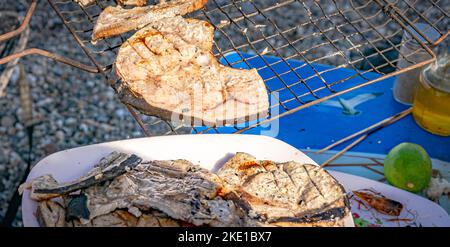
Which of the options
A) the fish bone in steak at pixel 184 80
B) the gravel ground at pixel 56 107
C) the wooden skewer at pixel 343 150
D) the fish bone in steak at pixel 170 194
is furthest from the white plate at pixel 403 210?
the gravel ground at pixel 56 107

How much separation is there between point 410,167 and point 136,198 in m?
1.48

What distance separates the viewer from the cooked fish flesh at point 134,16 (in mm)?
2701

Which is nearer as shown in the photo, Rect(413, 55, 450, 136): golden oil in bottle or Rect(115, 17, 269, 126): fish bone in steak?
Rect(115, 17, 269, 126): fish bone in steak

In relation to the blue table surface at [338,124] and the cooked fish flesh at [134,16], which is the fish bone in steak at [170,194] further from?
the blue table surface at [338,124]

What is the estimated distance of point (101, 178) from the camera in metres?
2.04

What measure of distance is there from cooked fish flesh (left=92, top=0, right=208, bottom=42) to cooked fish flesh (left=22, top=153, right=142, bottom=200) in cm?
78

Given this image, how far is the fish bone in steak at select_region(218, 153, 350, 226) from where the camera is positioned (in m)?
2.05

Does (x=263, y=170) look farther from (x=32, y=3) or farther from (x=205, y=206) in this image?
(x=32, y=3)

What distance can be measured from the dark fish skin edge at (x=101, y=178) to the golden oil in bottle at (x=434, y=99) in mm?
1741

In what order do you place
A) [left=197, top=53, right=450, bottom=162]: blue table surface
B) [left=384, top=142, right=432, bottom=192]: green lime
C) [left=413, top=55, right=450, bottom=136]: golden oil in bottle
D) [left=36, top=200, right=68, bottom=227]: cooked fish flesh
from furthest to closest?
1. [left=197, top=53, right=450, bottom=162]: blue table surface
2. [left=413, top=55, right=450, bottom=136]: golden oil in bottle
3. [left=384, top=142, right=432, bottom=192]: green lime
4. [left=36, top=200, right=68, bottom=227]: cooked fish flesh

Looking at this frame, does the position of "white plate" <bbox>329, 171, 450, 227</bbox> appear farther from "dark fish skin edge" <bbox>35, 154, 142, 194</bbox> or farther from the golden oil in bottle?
"dark fish skin edge" <bbox>35, 154, 142, 194</bbox>

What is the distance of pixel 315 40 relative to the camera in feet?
18.3

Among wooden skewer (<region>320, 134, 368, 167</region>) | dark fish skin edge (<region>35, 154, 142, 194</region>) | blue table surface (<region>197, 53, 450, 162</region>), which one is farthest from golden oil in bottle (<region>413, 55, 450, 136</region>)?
dark fish skin edge (<region>35, 154, 142, 194</region>)
